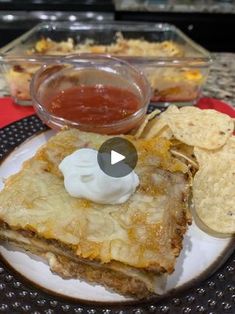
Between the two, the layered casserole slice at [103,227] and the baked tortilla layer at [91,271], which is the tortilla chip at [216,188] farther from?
the baked tortilla layer at [91,271]

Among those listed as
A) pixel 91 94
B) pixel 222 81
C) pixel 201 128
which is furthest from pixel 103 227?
pixel 222 81

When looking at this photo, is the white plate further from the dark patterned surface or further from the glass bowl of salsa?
the glass bowl of salsa

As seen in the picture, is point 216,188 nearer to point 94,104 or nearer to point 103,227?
point 103,227

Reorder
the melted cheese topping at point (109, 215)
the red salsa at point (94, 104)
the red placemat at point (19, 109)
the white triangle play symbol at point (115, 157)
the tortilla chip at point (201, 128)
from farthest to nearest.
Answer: the red placemat at point (19, 109) → the red salsa at point (94, 104) → the tortilla chip at point (201, 128) → the white triangle play symbol at point (115, 157) → the melted cheese topping at point (109, 215)

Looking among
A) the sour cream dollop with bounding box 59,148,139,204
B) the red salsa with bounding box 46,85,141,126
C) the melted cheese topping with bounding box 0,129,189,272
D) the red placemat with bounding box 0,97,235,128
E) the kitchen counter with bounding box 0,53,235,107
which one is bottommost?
the kitchen counter with bounding box 0,53,235,107

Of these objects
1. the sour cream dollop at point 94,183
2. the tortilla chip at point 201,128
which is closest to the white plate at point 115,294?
the sour cream dollop at point 94,183

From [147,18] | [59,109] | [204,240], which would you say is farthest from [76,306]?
[147,18]

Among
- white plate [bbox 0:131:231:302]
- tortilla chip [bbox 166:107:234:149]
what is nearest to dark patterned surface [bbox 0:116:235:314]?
white plate [bbox 0:131:231:302]
